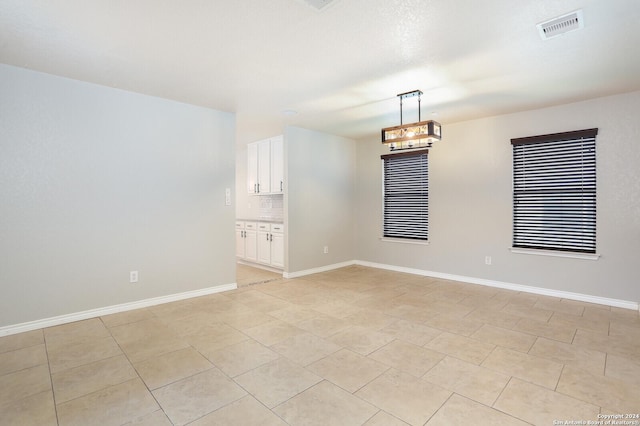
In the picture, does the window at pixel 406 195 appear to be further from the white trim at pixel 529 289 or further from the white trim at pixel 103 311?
the white trim at pixel 103 311

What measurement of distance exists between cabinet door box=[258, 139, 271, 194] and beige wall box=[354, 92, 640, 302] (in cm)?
185

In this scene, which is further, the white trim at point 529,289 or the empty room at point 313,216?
the white trim at point 529,289

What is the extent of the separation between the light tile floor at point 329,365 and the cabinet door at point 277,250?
170cm

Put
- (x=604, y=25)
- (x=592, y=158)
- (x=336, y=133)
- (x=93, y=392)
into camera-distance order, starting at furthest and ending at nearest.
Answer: (x=336, y=133) < (x=592, y=158) < (x=604, y=25) < (x=93, y=392)

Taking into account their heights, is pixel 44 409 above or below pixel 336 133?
below

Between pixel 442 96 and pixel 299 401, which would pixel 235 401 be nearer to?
pixel 299 401

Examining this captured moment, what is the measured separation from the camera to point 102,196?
11.8 ft

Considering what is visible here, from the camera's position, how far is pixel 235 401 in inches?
79.8

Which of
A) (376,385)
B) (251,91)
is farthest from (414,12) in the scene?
(376,385)

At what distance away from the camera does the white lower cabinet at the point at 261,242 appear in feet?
18.7

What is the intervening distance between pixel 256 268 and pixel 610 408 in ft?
17.4

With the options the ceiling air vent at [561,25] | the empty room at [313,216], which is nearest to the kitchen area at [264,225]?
the empty room at [313,216]

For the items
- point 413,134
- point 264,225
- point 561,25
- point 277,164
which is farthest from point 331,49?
point 264,225

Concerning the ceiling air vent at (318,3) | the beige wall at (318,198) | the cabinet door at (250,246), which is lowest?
the cabinet door at (250,246)
